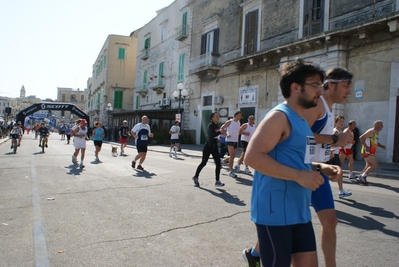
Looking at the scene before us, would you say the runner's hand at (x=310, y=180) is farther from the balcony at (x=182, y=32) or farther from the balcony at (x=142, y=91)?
the balcony at (x=142, y=91)

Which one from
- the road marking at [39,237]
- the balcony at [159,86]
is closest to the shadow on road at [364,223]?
the road marking at [39,237]

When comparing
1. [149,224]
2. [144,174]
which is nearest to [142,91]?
[144,174]

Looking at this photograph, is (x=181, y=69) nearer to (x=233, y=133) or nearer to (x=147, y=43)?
(x=147, y=43)

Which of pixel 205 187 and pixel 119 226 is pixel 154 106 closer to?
pixel 205 187

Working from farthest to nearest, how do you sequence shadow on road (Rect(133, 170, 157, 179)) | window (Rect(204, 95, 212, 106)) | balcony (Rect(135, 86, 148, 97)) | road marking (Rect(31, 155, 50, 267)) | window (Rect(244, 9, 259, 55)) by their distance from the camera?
balcony (Rect(135, 86, 148, 97)) → window (Rect(204, 95, 212, 106)) → window (Rect(244, 9, 259, 55)) → shadow on road (Rect(133, 170, 157, 179)) → road marking (Rect(31, 155, 50, 267))

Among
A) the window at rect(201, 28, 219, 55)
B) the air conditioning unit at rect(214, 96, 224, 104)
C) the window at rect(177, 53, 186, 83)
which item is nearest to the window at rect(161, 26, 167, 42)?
the window at rect(177, 53, 186, 83)

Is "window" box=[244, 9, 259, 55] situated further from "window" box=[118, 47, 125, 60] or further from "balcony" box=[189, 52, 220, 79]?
"window" box=[118, 47, 125, 60]

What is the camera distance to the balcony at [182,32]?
2870 cm

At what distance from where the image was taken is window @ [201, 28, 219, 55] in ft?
81.1

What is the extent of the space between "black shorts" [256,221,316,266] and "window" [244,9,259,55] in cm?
1967

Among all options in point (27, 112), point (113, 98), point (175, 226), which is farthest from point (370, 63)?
point (113, 98)

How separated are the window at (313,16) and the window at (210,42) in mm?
8770

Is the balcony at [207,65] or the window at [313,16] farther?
the balcony at [207,65]

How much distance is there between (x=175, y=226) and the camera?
447 centimetres
